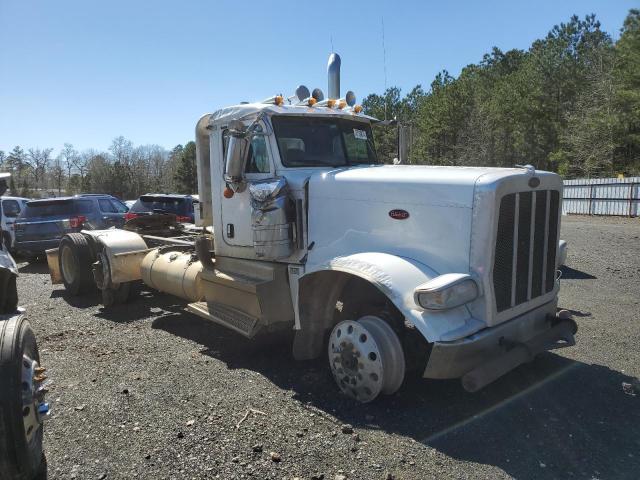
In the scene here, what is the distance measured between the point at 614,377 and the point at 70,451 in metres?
4.75

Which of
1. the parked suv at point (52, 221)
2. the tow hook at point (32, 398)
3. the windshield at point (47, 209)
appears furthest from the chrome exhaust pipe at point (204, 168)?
the windshield at point (47, 209)

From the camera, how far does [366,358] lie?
4.09 m

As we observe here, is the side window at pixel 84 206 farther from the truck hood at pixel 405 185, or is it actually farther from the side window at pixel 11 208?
the truck hood at pixel 405 185

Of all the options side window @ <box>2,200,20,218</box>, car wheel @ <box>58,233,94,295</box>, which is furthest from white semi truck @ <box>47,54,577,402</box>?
side window @ <box>2,200,20,218</box>

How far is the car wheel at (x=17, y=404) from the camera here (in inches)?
98.9

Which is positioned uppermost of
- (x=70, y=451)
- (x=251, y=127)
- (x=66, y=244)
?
(x=251, y=127)

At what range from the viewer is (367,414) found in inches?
161

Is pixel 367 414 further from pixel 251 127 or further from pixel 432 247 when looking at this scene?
pixel 251 127

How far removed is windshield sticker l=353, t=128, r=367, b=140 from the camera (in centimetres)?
583

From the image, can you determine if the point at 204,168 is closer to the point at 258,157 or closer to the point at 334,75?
the point at 258,157

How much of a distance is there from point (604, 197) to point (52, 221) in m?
23.0

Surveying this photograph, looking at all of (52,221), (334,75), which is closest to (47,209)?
(52,221)

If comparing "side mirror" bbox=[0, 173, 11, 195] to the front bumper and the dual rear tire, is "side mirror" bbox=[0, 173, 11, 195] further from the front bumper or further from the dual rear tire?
the front bumper

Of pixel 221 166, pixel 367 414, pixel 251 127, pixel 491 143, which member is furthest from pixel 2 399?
pixel 491 143
